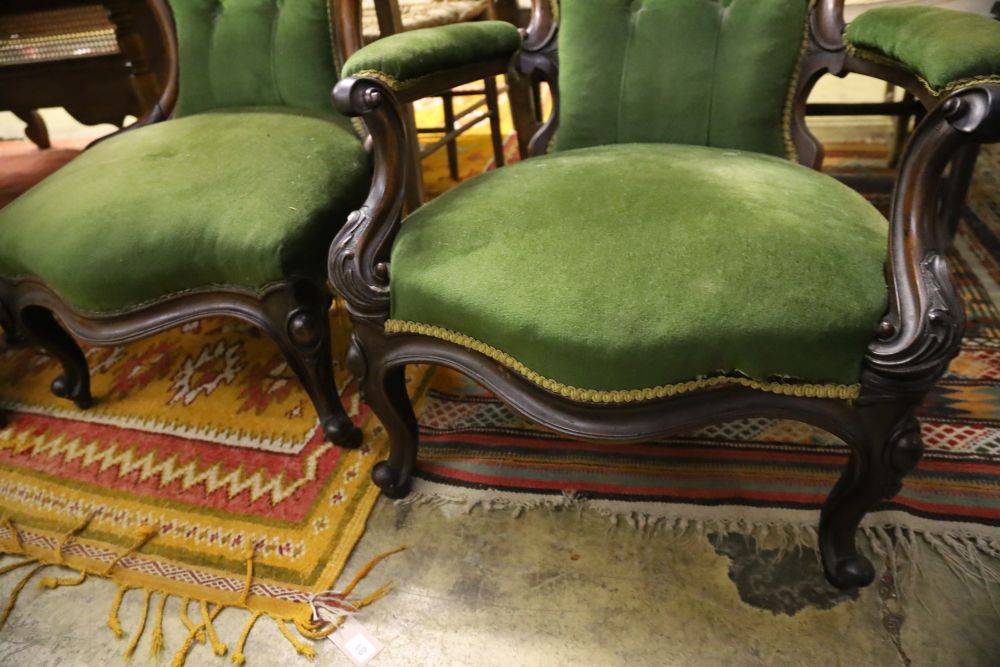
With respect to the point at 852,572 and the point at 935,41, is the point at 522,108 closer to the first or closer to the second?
the point at 935,41

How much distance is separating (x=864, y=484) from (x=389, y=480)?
2.59ft

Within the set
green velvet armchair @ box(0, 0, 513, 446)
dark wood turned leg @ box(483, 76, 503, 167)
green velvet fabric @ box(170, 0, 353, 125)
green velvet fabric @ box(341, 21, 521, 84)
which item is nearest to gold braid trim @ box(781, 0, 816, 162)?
green velvet fabric @ box(341, 21, 521, 84)

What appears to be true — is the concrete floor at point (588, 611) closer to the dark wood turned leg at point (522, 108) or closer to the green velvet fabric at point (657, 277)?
the green velvet fabric at point (657, 277)

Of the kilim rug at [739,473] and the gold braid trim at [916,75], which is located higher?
the gold braid trim at [916,75]

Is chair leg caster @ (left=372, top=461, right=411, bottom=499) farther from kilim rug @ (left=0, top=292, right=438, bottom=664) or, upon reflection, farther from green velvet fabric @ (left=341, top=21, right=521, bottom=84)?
green velvet fabric @ (left=341, top=21, right=521, bottom=84)

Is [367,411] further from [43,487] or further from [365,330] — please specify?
[43,487]

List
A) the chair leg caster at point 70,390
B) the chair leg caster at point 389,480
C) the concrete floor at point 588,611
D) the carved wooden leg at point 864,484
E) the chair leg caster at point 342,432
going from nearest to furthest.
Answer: the carved wooden leg at point 864,484 → the concrete floor at point 588,611 → the chair leg caster at point 389,480 → the chair leg caster at point 342,432 → the chair leg caster at point 70,390

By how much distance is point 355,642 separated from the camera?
3.29 ft

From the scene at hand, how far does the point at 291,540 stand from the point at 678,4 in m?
1.21

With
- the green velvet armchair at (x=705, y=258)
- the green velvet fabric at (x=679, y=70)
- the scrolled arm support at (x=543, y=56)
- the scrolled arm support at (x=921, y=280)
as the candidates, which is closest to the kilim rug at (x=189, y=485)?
the green velvet armchair at (x=705, y=258)

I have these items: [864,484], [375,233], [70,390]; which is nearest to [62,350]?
[70,390]

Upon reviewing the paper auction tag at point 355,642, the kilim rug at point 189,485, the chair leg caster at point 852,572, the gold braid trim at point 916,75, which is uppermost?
the gold braid trim at point 916,75

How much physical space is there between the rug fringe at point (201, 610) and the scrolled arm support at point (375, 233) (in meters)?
0.48

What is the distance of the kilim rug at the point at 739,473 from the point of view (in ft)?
3.58
